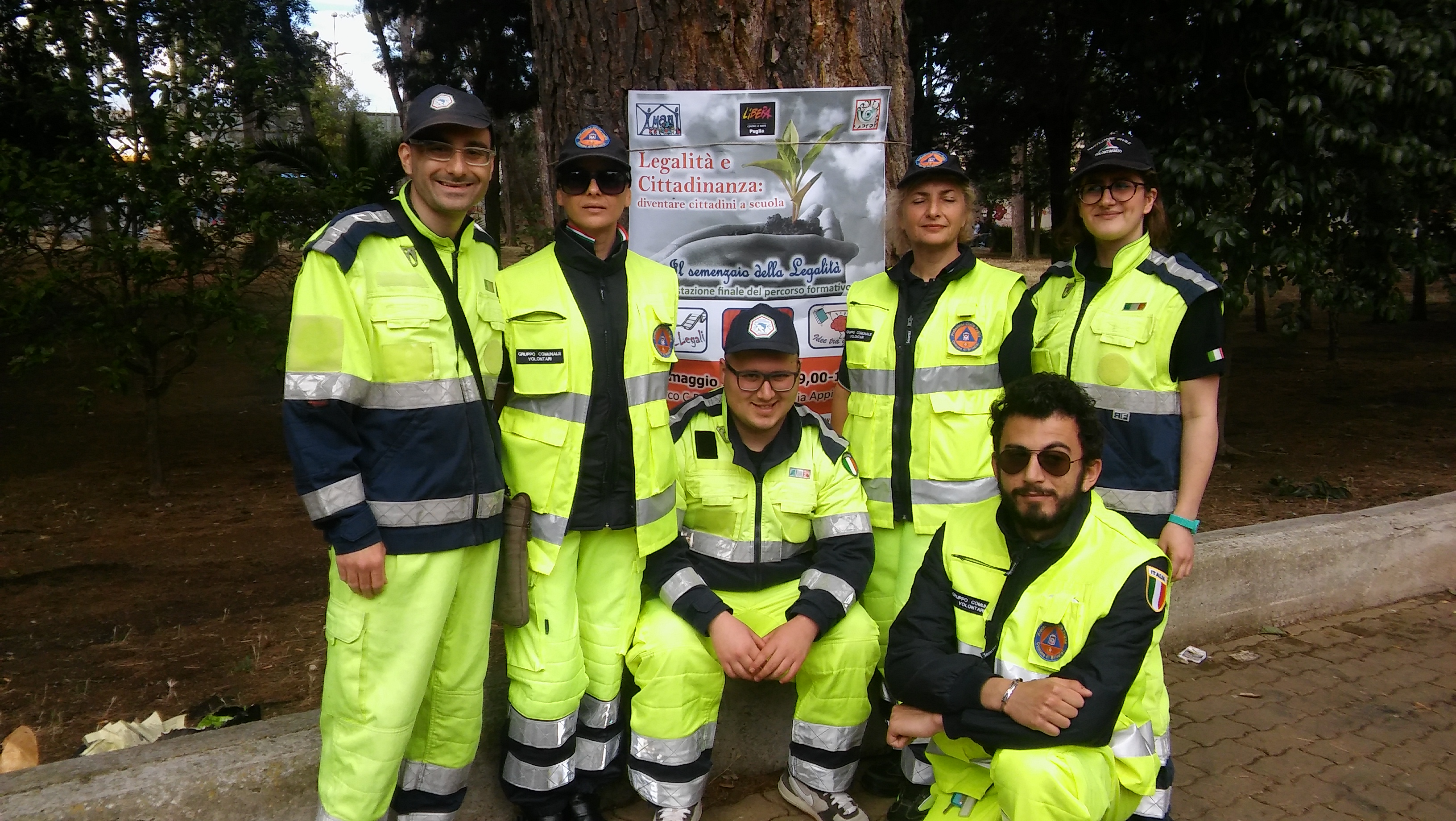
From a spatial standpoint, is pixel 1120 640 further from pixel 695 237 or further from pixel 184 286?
pixel 184 286

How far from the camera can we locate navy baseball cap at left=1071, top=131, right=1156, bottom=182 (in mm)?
3268

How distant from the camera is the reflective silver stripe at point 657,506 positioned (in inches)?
125

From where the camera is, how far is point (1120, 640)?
8.57 ft

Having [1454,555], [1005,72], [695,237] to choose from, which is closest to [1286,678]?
[1454,555]

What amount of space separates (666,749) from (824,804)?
588 mm

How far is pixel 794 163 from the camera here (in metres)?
4.15

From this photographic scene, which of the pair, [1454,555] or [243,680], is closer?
[243,680]

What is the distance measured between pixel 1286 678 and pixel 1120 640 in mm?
2500

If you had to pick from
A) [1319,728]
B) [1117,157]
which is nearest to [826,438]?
[1117,157]

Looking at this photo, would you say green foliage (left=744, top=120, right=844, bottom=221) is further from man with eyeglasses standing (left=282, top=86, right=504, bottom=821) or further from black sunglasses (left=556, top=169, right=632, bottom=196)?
man with eyeglasses standing (left=282, top=86, right=504, bottom=821)

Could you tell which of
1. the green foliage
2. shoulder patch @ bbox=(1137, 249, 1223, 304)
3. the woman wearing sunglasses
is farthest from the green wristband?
the green foliage

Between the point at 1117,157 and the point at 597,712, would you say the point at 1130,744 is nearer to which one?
the point at 597,712

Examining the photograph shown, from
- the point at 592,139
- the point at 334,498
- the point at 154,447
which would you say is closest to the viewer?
the point at 334,498

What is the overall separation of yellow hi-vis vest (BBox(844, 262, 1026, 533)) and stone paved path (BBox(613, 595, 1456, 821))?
43.6 inches
